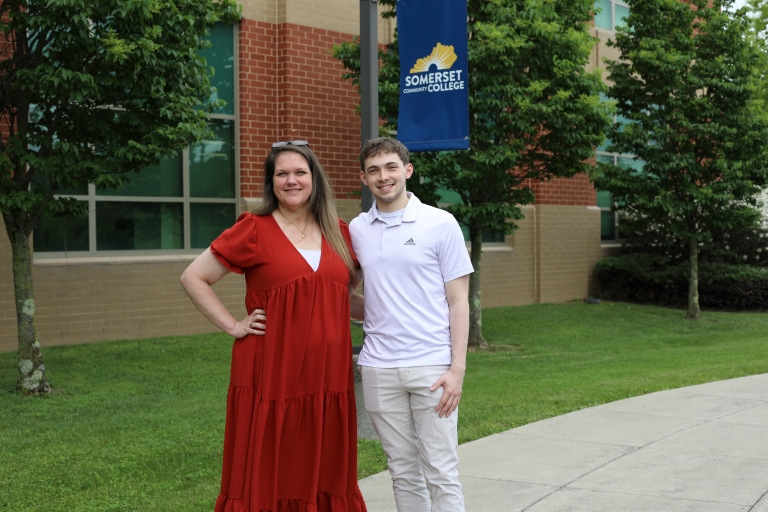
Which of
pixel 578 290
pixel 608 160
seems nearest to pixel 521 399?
pixel 578 290

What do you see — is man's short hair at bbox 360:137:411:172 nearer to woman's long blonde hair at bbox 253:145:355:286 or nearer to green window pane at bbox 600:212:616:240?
woman's long blonde hair at bbox 253:145:355:286

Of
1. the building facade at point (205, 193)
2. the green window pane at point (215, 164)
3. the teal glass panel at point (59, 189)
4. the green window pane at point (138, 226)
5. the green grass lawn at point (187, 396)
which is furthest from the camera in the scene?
the green window pane at point (215, 164)

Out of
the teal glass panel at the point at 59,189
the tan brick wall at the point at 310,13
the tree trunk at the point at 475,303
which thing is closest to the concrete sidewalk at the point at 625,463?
the tree trunk at the point at 475,303

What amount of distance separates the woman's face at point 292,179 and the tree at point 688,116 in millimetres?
13780

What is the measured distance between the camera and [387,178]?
12.7 ft

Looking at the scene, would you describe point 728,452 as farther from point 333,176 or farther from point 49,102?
A: point 333,176

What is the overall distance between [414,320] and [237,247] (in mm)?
806

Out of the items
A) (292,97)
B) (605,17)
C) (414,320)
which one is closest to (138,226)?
(292,97)

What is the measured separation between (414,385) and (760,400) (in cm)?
542

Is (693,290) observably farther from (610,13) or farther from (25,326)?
(25,326)

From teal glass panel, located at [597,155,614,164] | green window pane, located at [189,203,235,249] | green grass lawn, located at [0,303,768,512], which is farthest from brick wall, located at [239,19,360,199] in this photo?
teal glass panel, located at [597,155,614,164]

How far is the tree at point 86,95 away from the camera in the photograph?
810cm

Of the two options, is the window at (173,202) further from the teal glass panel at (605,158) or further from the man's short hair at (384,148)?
the teal glass panel at (605,158)

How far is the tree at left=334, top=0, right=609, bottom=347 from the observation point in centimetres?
1188
